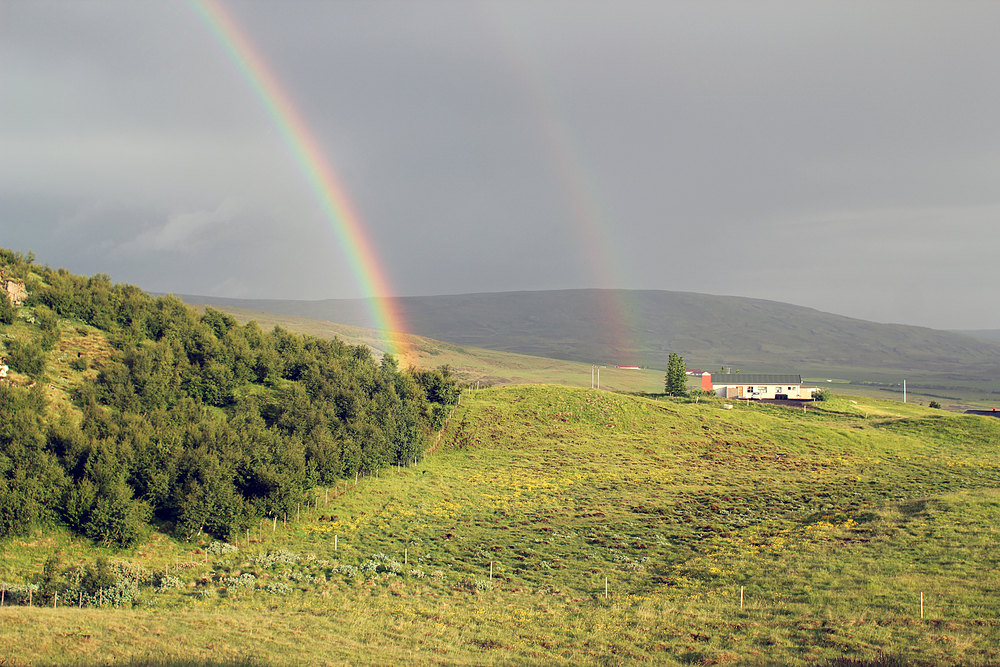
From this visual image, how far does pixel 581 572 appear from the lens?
119ft

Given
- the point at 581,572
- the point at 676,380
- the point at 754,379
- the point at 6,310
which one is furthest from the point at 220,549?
the point at 754,379

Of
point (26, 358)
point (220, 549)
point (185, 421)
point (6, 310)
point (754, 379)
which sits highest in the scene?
point (754, 379)

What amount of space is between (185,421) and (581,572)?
103ft

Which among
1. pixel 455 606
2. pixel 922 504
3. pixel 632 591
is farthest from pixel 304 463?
pixel 922 504

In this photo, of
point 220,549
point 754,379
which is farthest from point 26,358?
point 754,379

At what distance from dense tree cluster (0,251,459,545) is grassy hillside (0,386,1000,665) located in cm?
213

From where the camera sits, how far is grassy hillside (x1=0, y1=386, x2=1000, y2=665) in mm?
22312

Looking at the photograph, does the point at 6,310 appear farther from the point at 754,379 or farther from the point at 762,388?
the point at 754,379

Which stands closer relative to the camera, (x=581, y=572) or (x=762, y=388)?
(x=581, y=572)

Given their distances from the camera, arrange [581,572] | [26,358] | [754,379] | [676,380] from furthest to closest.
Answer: [754,379] < [676,380] < [26,358] < [581,572]

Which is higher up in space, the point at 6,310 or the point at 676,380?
the point at 676,380

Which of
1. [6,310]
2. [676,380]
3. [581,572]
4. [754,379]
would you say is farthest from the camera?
[754,379]

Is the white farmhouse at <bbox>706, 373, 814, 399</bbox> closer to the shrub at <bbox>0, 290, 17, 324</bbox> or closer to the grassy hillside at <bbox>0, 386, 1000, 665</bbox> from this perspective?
the grassy hillside at <bbox>0, 386, 1000, 665</bbox>

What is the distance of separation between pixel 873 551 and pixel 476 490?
109ft
